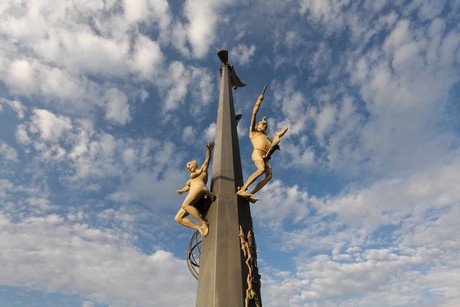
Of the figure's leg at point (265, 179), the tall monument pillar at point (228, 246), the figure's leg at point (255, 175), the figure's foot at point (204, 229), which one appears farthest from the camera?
the figure's leg at point (265, 179)

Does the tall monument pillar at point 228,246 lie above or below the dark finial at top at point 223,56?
below

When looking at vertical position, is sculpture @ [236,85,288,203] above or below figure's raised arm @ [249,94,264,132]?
below

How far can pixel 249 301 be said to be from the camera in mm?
6758

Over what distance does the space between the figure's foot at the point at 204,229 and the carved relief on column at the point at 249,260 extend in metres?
0.80

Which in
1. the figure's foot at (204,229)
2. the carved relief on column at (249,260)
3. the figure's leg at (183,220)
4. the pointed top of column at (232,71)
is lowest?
the carved relief on column at (249,260)

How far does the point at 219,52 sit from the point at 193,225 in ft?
22.7

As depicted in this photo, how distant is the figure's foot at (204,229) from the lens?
777 centimetres

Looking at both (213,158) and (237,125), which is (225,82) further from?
(213,158)

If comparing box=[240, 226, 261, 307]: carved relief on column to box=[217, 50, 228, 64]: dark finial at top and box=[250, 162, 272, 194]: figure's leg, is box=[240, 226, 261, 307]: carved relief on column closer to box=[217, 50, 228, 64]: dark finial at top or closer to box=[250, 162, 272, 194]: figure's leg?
box=[250, 162, 272, 194]: figure's leg

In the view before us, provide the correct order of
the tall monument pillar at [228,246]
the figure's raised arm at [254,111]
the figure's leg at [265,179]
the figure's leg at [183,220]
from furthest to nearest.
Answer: the figure's raised arm at [254,111] < the figure's leg at [265,179] < the figure's leg at [183,220] < the tall monument pillar at [228,246]

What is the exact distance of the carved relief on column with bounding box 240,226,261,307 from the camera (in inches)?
269

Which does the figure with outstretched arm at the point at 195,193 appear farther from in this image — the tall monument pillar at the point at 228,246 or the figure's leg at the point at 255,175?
the figure's leg at the point at 255,175

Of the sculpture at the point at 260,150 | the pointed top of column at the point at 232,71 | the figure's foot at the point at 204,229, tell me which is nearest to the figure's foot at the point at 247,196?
the sculpture at the point at 260,150

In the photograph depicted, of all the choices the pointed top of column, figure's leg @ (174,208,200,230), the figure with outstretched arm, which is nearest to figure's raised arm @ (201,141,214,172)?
the figure with outstretched arm
